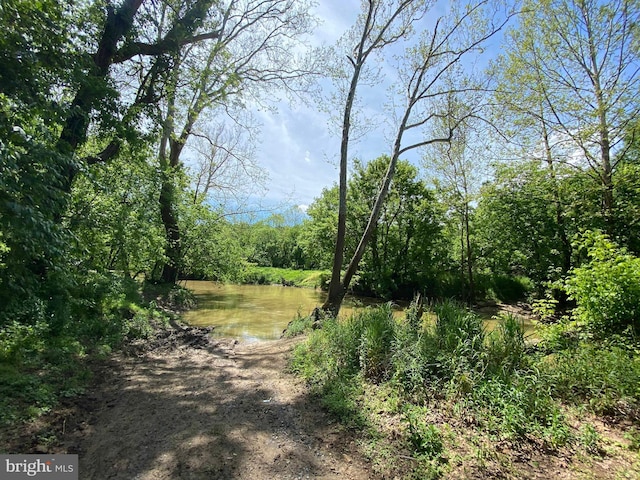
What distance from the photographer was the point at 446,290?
1906 cm

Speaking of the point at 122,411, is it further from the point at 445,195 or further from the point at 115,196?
the point at 445,195

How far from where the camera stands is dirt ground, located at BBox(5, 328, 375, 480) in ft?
9.30

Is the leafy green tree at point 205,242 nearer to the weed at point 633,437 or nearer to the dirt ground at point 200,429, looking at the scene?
the dirt ground at point 200,429

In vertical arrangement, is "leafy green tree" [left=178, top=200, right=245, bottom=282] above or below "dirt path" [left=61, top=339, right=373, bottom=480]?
above

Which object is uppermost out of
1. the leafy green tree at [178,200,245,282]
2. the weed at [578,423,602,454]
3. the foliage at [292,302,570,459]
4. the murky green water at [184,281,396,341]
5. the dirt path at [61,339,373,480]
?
the leafy green tree at [178,200,245,282]

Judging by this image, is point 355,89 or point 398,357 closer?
point 398,357

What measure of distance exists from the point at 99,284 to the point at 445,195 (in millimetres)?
16400

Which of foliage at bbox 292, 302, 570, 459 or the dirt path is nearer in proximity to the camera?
the dirt path

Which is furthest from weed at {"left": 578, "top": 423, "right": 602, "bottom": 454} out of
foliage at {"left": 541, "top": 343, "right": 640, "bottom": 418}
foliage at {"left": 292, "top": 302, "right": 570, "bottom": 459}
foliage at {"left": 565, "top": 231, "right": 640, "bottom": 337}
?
foliage at {"left": 565, "top": 231, "right": 640, "bottom": 337}

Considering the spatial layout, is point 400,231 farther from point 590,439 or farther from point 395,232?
point 590,439

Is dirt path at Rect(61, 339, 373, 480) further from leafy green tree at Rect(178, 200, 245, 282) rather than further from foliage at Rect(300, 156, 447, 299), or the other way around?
foliage at Rect(300, 156, 447, 299)

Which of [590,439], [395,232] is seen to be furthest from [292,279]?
[590,439]

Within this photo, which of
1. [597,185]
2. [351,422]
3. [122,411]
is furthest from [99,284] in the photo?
[597,185]

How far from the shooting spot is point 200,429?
3.48 m
